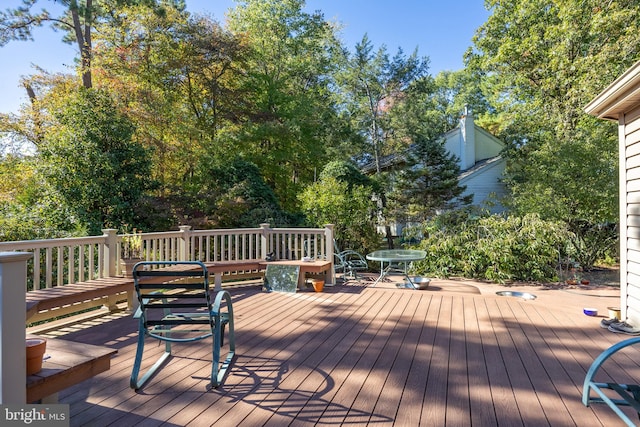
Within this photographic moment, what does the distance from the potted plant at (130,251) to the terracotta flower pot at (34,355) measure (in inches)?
111

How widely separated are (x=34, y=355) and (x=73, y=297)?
220 cm

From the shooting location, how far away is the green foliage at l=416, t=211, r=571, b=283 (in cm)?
652

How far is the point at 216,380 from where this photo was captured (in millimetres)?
2367

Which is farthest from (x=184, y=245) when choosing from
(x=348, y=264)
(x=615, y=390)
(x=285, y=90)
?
(x=285, y=90)

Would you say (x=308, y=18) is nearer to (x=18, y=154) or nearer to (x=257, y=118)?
(x=257, y=118)

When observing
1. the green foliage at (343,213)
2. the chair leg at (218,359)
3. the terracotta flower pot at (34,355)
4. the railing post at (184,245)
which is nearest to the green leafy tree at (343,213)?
the green foliage at (343,213)

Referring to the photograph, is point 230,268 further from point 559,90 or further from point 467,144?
point 467,144

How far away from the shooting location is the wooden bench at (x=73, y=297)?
3.30 meters

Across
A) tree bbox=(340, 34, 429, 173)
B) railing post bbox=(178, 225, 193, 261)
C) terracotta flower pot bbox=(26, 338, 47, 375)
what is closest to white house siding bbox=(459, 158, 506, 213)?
tree bbox=(340, 34, 429, 173)

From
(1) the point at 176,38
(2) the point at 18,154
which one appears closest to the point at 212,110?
(1) the point at 176,38

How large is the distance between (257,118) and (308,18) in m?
7.35

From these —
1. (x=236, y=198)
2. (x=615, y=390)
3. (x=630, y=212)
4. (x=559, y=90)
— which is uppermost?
(x=559, y=90)

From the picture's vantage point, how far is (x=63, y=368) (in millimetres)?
1738

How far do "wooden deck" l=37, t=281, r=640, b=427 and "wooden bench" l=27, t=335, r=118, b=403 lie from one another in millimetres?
334
